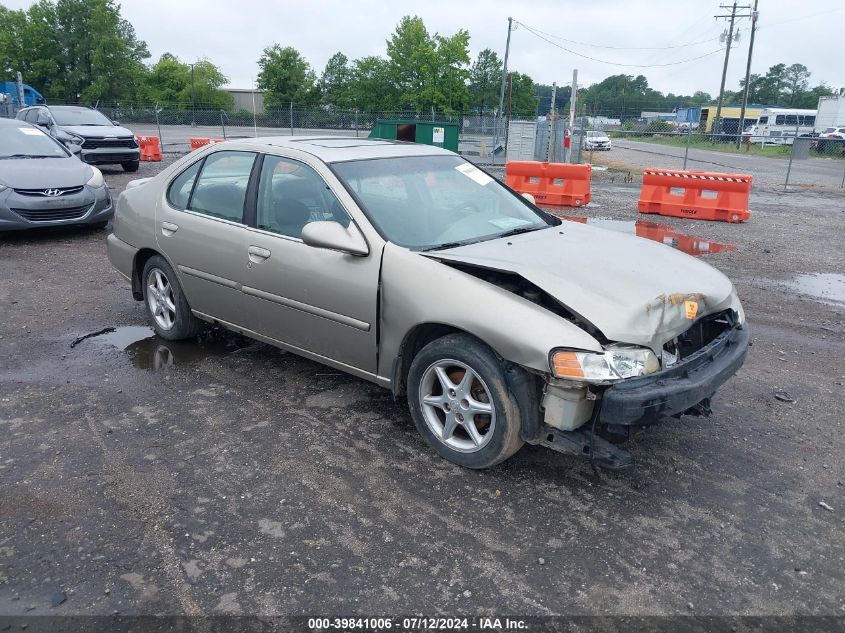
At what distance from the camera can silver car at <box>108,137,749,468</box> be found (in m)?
3.21

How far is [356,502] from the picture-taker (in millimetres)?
3359

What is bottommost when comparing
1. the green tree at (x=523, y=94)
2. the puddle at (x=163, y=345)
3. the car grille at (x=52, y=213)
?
the puddle at (x=163, y=345)

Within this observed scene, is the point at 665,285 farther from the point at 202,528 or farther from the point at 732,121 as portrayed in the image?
the point at 732,121

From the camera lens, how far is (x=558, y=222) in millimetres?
4754

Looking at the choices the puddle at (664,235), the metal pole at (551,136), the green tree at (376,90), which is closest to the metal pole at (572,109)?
the metal pole at (551,136)

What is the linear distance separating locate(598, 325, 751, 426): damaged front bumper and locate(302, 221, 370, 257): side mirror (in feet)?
5.29

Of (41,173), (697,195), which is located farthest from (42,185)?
(697,195)

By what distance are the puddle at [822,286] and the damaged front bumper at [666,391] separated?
4589 mm

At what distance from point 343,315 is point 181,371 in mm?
1691

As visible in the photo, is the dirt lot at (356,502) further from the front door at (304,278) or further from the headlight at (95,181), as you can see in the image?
the headlight at (95,181)

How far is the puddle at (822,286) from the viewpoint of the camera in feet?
23.9

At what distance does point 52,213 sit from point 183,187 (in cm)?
499

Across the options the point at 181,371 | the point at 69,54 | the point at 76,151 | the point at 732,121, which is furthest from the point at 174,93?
the point at 181,371

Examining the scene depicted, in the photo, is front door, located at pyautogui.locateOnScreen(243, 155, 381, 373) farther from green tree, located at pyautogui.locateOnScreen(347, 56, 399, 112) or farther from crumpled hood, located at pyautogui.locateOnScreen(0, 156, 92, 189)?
green tree, located at pyautogui.locateOnScreen(347, 56, 399, 112)
